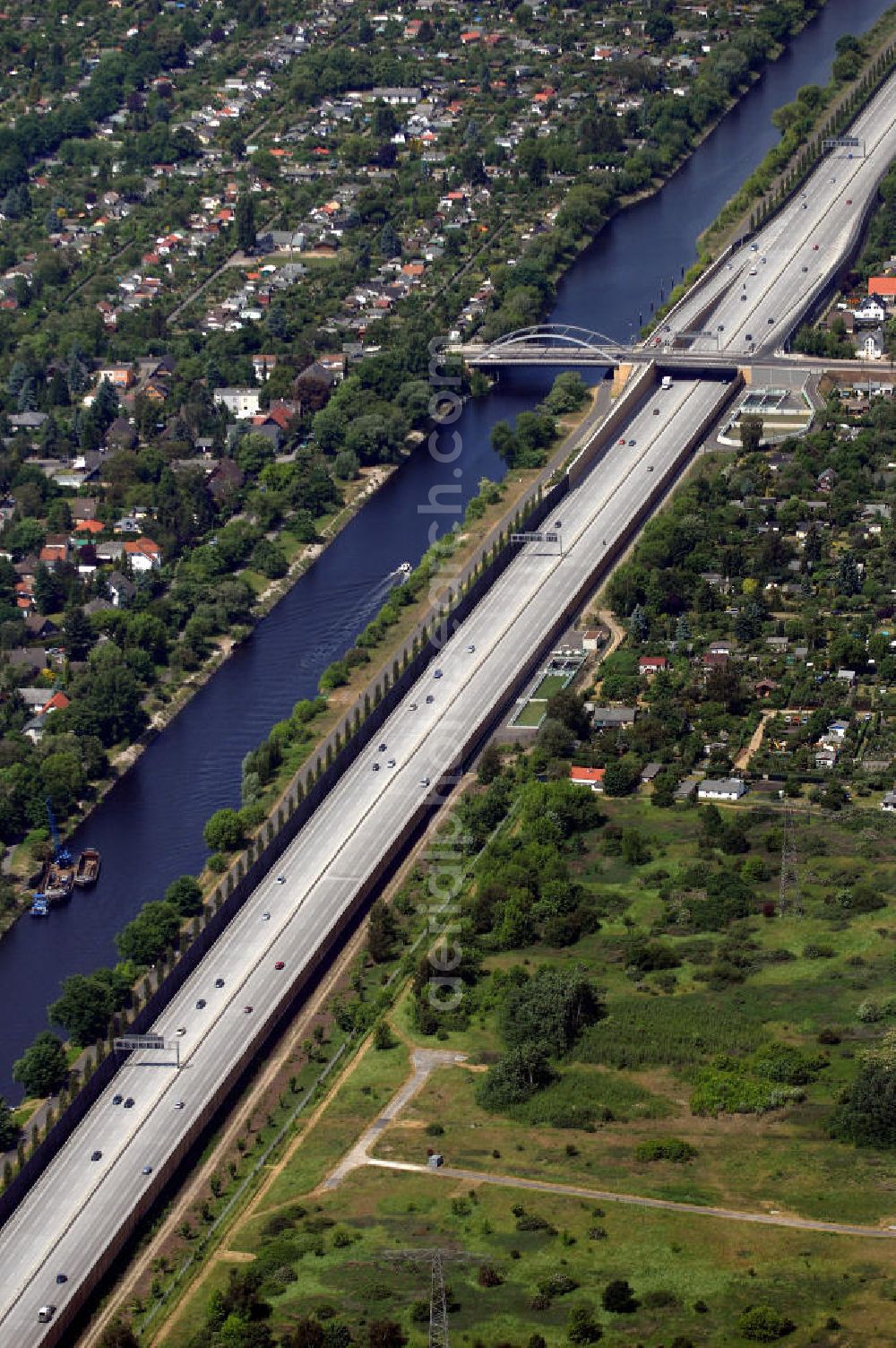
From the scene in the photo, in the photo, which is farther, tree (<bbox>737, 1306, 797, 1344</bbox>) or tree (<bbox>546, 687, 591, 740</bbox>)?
tree (<bbox>546, 687, 591, 740</bbox>)

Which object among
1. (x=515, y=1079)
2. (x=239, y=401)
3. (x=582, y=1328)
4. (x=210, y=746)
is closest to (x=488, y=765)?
(x=210, y=746)

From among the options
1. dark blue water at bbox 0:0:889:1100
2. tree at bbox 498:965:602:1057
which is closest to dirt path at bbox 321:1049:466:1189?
tree at bbox 498:965:602:1057

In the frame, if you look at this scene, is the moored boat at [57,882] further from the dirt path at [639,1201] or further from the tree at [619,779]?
the dirt path at [639,1201]

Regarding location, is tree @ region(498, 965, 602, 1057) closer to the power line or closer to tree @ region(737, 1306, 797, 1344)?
the power line

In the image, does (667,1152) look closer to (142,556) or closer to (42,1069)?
(42,1069)

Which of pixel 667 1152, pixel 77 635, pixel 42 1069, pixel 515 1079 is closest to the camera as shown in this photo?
pixel 667 1152

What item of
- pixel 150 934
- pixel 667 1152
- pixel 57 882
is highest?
pixel 57 882

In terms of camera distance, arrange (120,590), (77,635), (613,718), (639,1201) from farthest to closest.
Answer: (120,590) < (77,635) < (613,718) < (639,1201)
